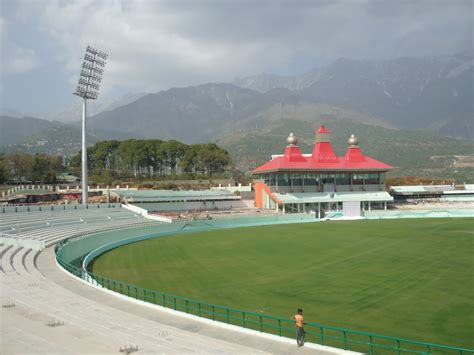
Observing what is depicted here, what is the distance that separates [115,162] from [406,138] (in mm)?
129193

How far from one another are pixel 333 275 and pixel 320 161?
167ft

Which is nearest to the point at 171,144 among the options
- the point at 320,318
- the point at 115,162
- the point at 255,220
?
the point at 115,162

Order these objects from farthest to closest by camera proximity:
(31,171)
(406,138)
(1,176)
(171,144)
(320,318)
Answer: (406,138), (171,144), (31,171), (1,176), (320,318)

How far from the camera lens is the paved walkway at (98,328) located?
11.9m

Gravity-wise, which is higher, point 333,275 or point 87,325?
point 87,325

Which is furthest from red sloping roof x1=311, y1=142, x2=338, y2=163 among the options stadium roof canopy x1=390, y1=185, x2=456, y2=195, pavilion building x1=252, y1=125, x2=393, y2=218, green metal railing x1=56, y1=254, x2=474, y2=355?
green metal railing x1=56, y1=254, x2=474, y2=355

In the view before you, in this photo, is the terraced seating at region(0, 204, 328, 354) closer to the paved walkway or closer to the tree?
the paved walkway

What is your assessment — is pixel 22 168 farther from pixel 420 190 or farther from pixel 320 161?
pixel 420 190

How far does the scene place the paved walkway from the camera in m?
11.9

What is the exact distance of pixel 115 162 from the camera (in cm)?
10731

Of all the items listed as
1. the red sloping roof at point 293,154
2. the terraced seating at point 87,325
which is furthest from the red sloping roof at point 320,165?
the terraced seating at point 87,325

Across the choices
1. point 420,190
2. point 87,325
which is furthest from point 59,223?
point 420,190

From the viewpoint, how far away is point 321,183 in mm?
72500

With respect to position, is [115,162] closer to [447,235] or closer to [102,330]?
[447,235]
